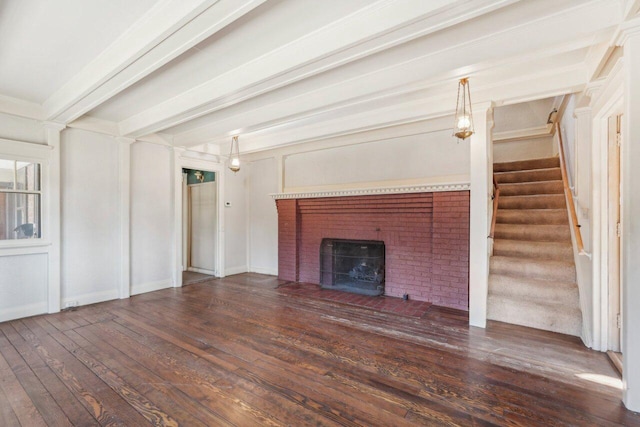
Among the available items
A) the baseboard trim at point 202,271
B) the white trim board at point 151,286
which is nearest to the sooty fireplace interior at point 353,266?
the baseboard trim at point 202,271

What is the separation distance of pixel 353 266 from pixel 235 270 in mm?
2843

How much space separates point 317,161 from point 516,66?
347cm

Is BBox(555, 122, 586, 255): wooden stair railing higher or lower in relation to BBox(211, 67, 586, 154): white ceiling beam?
lower

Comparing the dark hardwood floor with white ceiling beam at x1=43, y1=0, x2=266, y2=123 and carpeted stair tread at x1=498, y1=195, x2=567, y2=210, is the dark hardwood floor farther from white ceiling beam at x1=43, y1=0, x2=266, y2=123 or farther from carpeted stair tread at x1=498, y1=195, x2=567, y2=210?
white ceiling beam at x1=43, y1=0, x2=266, y2=123

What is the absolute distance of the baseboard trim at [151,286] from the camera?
195 inches

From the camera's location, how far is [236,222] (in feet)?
21.7

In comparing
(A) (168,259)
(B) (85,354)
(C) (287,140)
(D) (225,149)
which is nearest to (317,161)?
(C) (287,140)

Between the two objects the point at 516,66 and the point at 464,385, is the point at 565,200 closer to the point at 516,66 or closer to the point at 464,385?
the point at 516,66

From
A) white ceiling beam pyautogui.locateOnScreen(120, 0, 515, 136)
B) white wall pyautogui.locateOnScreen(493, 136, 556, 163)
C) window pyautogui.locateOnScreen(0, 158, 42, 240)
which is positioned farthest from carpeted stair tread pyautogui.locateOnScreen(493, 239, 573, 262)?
window pyautogui.locateOnScreen(0, 158, 42, 240)

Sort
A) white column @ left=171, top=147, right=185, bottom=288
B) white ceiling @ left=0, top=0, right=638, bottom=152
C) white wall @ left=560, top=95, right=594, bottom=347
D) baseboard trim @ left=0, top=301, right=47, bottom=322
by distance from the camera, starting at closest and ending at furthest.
Result: 1. white ceiling @ left=0, top=0, right=638, bottom=152
2. white wall @ left=560, top=95, right=594, bottom=347
3. baseboard trim @ left=0, top=301, right=47, bottom=322
4. white column @ left=171, top=147, right=185, bottom=288

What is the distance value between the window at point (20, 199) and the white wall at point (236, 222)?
2.90 metres

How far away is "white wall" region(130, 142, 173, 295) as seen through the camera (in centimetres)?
497

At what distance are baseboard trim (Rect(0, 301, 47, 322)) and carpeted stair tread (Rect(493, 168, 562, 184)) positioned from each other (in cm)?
731

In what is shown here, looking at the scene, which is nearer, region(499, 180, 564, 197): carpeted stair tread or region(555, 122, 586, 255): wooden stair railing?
region(555, 122, 586, 255): wooden stair railing
